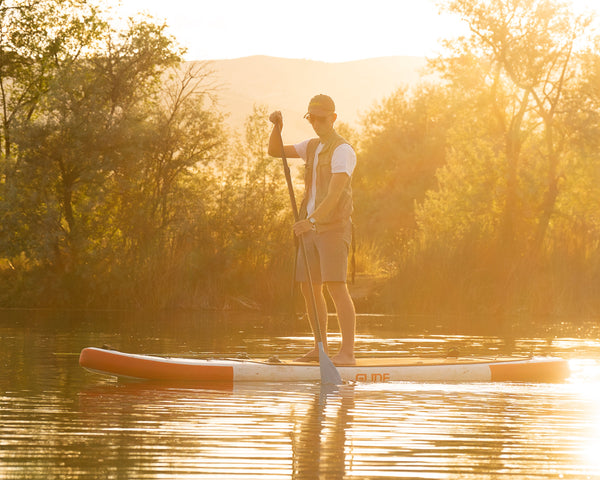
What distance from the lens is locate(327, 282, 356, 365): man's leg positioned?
9.25 meters

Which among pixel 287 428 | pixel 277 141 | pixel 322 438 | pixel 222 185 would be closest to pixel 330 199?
pixel 277 141

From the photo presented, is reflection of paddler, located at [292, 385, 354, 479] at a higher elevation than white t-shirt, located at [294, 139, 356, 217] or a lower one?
lower

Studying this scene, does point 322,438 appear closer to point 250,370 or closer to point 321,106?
point 250,370

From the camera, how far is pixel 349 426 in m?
6.84

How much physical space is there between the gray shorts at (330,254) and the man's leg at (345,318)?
88 mm

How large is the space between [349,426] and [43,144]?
56.1ft

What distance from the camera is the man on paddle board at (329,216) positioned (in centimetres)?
912

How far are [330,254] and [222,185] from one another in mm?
15325

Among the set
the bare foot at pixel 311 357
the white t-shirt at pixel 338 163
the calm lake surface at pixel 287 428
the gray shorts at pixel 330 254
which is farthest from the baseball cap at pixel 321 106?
the calm lake surface at pixel 287 428

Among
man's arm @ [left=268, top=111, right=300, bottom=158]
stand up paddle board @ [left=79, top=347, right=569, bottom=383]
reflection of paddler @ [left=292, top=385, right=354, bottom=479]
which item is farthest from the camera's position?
man's arm @ [left=268, top=111, right=300, bottom=158]

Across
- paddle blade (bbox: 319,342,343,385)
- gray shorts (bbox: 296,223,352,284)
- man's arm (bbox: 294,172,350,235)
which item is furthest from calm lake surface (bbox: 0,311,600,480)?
man's arm (bbox: 294,172,350,235)

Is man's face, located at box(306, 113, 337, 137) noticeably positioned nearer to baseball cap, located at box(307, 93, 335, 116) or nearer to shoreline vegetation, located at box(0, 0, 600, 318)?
baseball cap, located at box(307, 93, 335, 116)

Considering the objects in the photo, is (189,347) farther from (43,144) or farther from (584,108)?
(584,108)

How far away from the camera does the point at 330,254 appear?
923 cm
